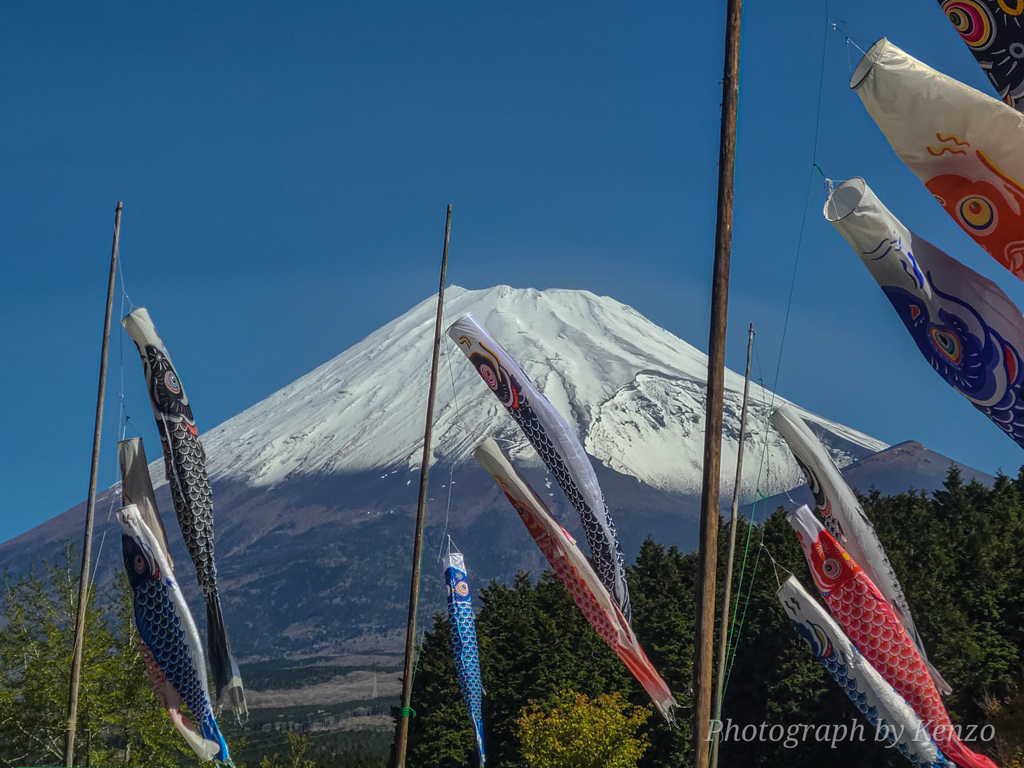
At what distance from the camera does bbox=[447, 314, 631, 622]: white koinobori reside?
1650 cm

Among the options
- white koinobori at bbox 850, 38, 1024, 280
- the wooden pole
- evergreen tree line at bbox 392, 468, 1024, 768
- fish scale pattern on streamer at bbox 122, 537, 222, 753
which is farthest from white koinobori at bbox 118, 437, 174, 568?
evergreen tree line at bbox 392, 468, 1024, 768

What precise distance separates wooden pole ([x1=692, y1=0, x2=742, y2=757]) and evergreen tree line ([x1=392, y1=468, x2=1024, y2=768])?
17.5 m

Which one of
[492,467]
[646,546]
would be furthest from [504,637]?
[492,467]

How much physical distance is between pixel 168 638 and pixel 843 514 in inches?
353

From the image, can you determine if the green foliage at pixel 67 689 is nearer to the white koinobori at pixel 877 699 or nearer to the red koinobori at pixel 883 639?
the white koinobori at pixel 877 699

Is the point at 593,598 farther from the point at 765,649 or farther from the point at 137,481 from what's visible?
the point at 765,649

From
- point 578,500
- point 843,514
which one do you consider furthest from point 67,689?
point 843,514

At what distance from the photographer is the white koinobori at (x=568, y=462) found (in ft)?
54.1

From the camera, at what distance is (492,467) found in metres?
17.6

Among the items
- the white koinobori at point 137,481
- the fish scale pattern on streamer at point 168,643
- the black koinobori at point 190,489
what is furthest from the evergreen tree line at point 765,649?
the white koinobori at point 137,481

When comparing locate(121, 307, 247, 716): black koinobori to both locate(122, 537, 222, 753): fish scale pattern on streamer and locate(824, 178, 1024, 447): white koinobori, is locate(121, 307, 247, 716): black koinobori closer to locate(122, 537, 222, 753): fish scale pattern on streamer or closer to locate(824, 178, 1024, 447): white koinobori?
locate(122, 537, 222, 753): fish scale pattern on streamer

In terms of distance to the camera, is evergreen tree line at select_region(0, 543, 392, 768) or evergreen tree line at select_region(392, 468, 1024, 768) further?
evergreen tree line at select_region(392, 468, 1024, 768)

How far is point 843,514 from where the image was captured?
15.9m

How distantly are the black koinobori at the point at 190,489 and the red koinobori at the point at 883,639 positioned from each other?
771 cm
